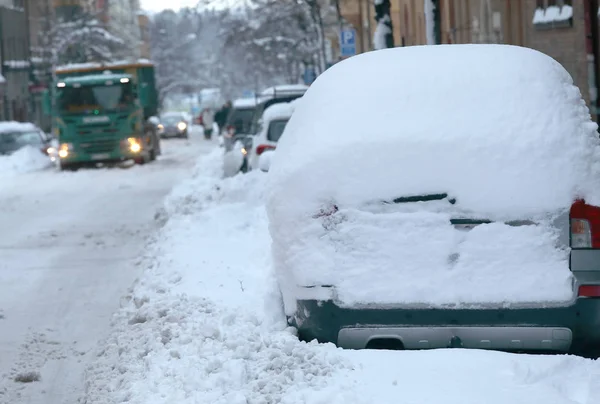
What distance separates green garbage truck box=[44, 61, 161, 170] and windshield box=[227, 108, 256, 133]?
3.54 meters

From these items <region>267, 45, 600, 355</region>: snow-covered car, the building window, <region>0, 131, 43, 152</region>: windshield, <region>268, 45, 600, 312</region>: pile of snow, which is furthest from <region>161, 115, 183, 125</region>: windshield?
<region>267, 45, 600, 355</region>: snow-covered car

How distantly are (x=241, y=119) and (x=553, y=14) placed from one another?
43.7 ft

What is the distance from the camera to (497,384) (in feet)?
18.7

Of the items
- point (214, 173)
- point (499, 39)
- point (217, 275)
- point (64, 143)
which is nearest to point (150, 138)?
point (64, 143)

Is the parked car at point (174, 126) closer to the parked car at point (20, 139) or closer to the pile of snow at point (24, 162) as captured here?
the parked car at point (20, 139)

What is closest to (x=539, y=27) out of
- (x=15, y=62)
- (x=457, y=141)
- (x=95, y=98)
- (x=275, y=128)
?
(x=275, y=128)

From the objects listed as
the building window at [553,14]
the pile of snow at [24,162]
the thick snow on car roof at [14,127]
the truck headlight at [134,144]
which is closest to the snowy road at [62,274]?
the building window at [553,14]

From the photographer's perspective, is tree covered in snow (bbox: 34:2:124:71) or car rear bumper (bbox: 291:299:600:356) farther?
tree covered in snow (bbox: 34:2:124:71)

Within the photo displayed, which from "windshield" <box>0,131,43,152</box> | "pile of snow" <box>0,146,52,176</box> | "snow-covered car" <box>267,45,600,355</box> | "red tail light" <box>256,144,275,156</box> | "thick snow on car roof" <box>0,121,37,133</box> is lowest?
"pile of snow" <box>0,146,52,176</box>

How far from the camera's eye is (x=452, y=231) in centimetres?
631

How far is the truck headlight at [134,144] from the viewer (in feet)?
119

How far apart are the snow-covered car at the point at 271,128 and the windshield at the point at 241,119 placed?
10757mm

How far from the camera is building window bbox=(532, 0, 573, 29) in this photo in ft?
68.2

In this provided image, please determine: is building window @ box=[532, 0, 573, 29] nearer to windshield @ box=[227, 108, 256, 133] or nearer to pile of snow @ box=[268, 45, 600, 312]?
windshield @ box=[227, 108, 256, 133]
